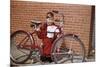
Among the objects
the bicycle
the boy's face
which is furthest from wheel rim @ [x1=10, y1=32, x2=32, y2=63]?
the boy's face

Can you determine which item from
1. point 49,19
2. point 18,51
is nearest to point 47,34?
point 49,19

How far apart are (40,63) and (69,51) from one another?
7.5 inches

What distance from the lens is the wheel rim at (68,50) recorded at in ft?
3.63

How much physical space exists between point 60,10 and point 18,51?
0.35 meters

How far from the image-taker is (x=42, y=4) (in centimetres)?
109

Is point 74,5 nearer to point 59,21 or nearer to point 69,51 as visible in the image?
point 59,21

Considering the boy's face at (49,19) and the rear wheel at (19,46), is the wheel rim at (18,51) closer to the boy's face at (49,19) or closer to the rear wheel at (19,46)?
the rear wheel at (19,46)

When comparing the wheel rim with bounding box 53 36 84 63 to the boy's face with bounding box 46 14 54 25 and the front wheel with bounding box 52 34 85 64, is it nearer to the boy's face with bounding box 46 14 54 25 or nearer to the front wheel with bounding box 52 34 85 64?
the front wheel with bounding box 52 34 85 64

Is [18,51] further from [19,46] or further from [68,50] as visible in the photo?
[68,50]

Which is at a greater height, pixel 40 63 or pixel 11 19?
pixel 11 19

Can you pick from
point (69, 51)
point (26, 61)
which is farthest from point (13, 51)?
point (69, 51)

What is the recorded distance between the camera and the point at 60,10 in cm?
111

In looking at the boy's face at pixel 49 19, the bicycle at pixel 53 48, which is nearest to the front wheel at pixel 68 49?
the bicycle at pixel 53 48

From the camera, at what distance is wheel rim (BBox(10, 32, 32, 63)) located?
104cm
